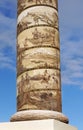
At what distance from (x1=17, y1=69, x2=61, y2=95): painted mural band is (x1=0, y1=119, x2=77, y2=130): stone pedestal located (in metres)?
1.00

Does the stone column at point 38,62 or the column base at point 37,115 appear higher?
the stone column at point 38,62

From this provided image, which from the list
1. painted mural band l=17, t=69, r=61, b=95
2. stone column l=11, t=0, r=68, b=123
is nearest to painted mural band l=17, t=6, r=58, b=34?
stone column l=11, t=0, r=68, b=123

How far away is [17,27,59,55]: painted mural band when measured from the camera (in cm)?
904

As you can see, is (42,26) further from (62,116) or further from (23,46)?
(62,116)

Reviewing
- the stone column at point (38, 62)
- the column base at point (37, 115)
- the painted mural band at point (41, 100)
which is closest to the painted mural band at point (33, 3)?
the stone column at point (38, 62)

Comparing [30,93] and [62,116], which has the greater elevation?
[30,93]

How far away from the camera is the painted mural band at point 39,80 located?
28.7 feet

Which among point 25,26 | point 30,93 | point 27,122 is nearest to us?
point 27,122

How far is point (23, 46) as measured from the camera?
9.21 metres

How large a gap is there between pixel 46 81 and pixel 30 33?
1.37 metres

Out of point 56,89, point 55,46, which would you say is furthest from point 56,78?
point 55,46

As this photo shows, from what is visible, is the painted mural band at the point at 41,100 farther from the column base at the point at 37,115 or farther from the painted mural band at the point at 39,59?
the painted mural band at the point at 39,59

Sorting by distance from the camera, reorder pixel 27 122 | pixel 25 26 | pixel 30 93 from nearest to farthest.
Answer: pixel 27 122 < pixel 30 93 < pixel 25 26

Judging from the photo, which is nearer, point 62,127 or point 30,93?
point 62,127
